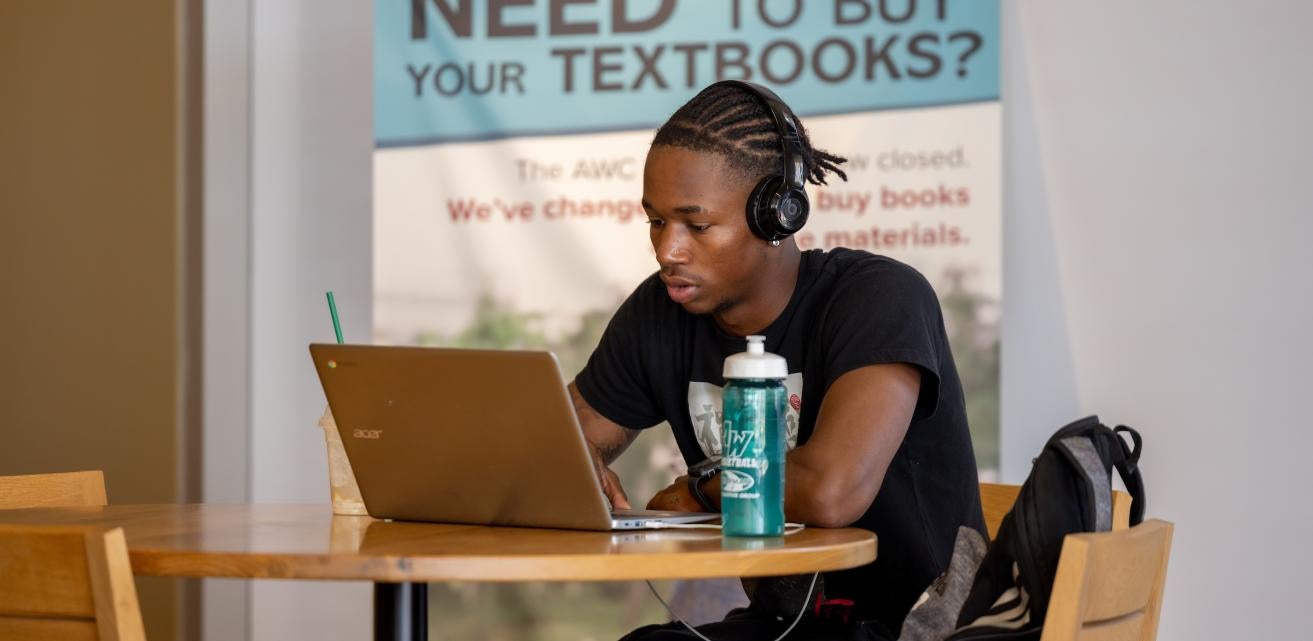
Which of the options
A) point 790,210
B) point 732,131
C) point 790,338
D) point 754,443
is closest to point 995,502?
point 790,338

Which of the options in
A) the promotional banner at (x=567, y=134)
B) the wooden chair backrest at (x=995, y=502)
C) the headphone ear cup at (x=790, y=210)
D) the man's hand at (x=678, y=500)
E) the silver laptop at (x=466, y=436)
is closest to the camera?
the silver laptop at (x=466, y=436)

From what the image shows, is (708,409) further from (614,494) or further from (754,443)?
(754,443)

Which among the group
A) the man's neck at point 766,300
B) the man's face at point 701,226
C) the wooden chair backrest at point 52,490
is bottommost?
the wooden chair backrest at point 52,490

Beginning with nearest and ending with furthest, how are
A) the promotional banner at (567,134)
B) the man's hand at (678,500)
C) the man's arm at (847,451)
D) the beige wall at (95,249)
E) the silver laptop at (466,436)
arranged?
the silver laptop at (466,436) < the man's arm at (847,451) < the man's hand at (678,500) < the promotional banner at (567,134) < the beige wall at (95,249)

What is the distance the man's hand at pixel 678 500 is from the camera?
1.89 metres

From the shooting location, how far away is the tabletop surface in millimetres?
1361

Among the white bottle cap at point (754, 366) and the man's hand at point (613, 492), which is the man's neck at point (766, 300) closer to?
the man's hand at point (613, 492)

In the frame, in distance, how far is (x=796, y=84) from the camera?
3496mm

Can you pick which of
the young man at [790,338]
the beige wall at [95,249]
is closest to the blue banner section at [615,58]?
the beige wall at [95,249]

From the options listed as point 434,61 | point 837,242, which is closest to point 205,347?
point 434,61

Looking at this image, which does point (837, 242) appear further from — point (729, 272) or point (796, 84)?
point (729, 272)

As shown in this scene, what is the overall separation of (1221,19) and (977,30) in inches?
22.7

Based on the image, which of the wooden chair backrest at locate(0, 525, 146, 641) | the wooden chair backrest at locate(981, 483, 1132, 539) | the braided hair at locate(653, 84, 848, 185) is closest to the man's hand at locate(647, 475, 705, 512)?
the braided hair at locate(653, 84, 848, 185)

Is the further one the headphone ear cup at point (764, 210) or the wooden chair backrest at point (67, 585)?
the headphone ear cup at point (764, 210)
